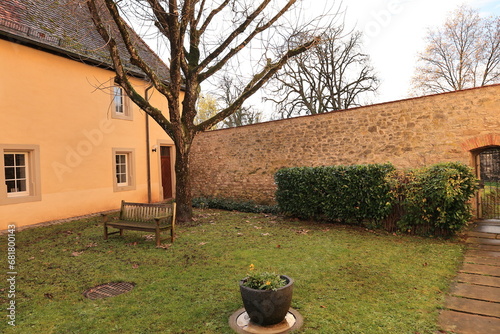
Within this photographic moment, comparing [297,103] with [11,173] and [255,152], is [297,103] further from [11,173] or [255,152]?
[11,173]

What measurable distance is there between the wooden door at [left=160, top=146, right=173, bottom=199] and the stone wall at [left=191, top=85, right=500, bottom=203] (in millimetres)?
1178

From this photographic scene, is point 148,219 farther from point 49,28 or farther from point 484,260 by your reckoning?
point 49,28

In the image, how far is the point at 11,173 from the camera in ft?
28.7

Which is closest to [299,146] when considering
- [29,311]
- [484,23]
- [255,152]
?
[255,152]

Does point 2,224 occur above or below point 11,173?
below

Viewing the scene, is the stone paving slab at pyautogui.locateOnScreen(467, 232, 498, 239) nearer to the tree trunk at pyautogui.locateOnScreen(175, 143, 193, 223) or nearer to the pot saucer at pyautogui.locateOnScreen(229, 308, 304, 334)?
the pot saucer at pyautogui.locateOnScreen(229, 308, 304, 334)

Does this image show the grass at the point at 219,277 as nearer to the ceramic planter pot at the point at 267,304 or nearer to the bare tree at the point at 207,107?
the ceramic planter pot at the point at 267,304

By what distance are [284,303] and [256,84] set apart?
699 centimetres

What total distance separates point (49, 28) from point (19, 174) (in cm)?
490

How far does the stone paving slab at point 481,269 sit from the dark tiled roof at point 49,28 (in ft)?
31.1

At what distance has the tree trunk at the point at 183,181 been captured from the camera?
8.63 m

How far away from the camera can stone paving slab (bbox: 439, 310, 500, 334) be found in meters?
3.11

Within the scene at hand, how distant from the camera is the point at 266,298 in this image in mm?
3057

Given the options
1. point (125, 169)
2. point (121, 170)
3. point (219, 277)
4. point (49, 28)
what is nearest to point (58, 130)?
point (121, 170)
